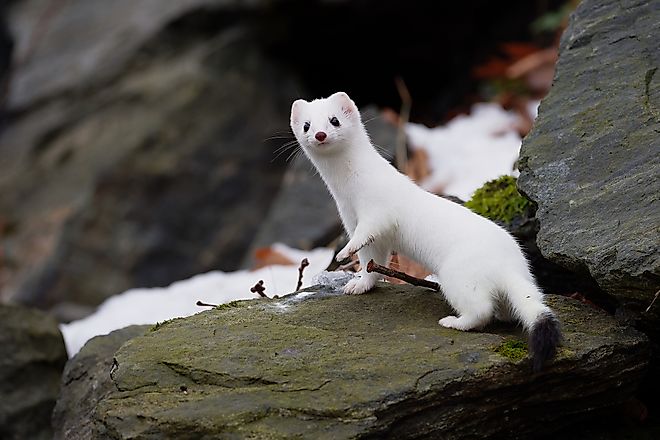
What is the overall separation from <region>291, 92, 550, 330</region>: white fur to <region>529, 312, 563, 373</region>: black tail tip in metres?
0.07

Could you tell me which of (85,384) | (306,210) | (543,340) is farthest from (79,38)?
(543,340)

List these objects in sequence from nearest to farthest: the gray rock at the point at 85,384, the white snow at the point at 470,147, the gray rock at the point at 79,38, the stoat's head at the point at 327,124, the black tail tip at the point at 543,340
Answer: the black tail tip at the point at 543,340 < the gray rock at the point at 85,384 < the stoat's head at the point at 327,124 < the white snow at the point at 470,147 < the gray rock at the point at 79,38

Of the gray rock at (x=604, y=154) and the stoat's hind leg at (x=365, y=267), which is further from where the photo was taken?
the stoat's hind leg at (x=365, y=267)

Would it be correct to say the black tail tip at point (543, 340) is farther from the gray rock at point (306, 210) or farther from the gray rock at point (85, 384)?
the gray rock at point (306, 210)

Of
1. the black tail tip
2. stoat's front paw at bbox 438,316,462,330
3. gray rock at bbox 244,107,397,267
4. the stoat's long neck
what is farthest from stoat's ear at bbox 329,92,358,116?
gray rock at bbox 244,107,397,267

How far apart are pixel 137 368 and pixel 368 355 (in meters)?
0.88

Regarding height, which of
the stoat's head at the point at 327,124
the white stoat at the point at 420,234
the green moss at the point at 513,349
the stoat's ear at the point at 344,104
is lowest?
the green moss at the point at 513,349

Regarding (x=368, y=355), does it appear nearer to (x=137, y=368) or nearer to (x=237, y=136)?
(x=137, y=368)

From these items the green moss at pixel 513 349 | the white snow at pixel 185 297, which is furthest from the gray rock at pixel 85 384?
the green moss at pixel 513 349

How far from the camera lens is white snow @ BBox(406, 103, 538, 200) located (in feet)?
22.1

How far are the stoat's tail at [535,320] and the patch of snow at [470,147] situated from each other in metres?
2.76

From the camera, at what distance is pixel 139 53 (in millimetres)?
9398

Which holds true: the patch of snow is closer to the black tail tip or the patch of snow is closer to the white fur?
the white fur

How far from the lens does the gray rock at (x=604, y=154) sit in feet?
10.3
